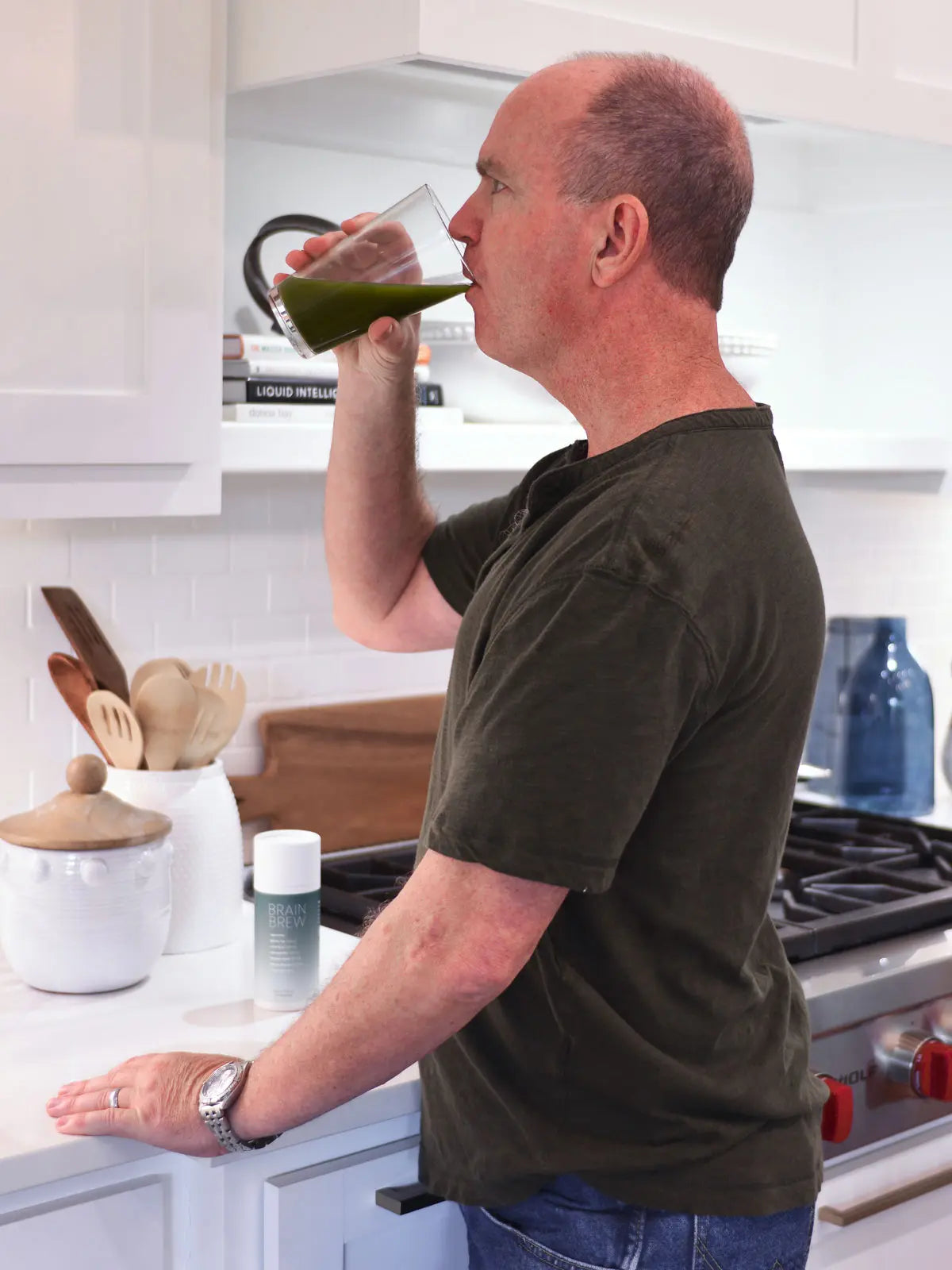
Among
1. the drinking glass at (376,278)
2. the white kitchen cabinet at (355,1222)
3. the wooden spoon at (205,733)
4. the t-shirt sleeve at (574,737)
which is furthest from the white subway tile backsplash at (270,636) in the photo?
the t-shirt sleeve at (574,737)

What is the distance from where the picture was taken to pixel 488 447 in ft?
7.14

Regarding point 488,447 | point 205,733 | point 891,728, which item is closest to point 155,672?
point 205,733

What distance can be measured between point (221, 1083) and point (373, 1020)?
189mm

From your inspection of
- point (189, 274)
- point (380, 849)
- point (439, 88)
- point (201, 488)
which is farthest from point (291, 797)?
point (439, 88)

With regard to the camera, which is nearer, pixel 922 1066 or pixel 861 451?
pixel 922 1066

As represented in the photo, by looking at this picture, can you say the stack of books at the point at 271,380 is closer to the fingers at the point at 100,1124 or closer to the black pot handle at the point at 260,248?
the black pot handle at the point at 260,248

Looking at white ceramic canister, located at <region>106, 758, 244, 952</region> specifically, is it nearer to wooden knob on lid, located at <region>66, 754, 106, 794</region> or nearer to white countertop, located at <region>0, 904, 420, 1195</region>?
white countertop, located at <region>0, 904, 420, 1195</region>

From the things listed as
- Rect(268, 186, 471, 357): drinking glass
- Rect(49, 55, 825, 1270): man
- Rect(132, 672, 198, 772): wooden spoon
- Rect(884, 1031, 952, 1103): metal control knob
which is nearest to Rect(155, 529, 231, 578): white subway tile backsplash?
Rect(132, 672, 198, 772): wooden spoon

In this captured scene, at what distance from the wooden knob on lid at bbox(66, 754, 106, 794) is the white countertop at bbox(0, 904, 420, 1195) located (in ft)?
0.74

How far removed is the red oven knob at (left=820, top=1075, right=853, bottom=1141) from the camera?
5.97 feet

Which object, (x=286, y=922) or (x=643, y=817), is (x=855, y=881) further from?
(x=643, y=817)

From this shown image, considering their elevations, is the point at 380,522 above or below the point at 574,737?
above

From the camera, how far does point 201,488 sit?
6.15 ft

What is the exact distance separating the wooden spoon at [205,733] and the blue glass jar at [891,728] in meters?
1.33
